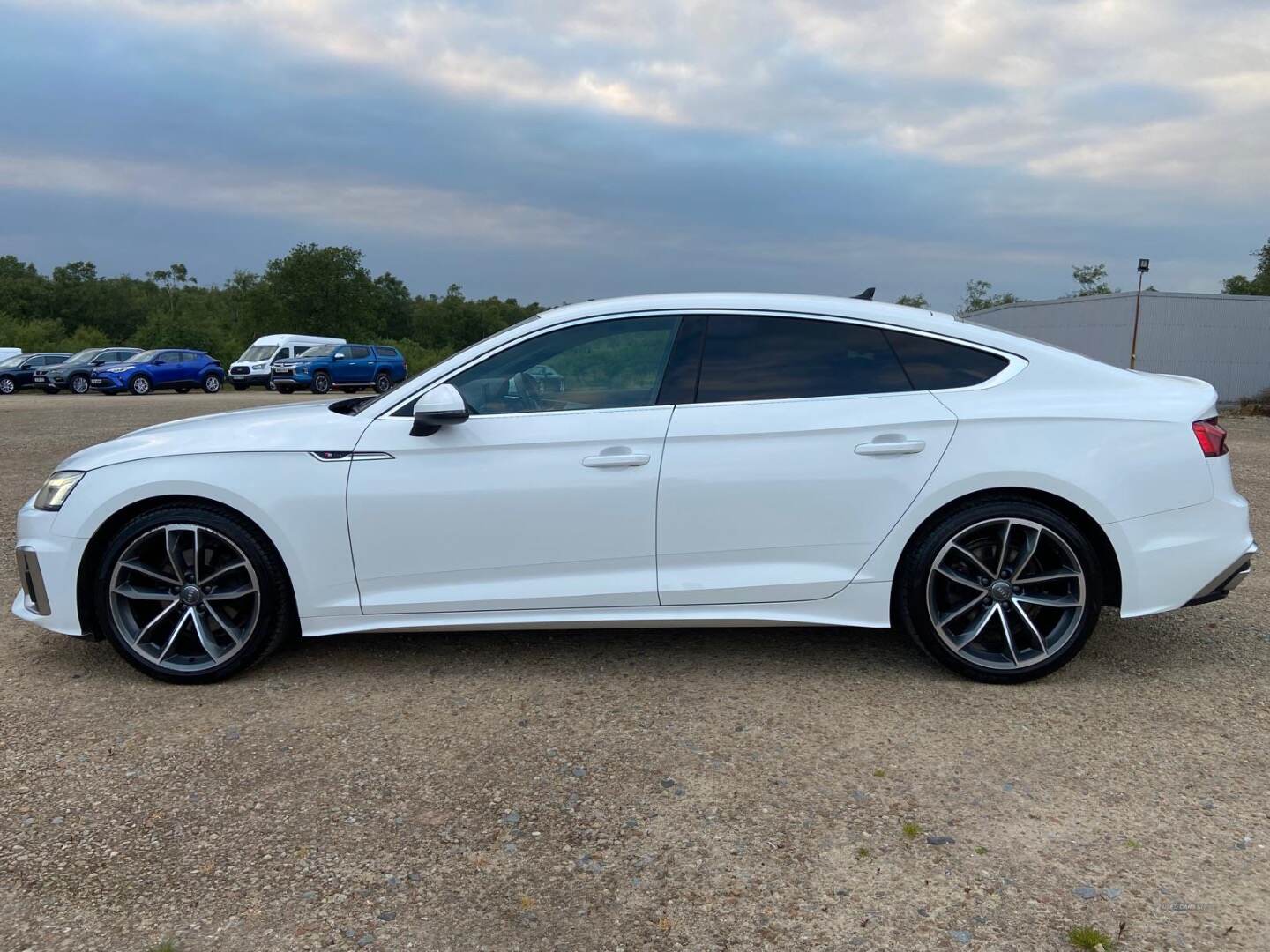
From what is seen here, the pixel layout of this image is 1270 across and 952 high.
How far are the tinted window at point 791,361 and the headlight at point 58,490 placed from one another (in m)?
2.55

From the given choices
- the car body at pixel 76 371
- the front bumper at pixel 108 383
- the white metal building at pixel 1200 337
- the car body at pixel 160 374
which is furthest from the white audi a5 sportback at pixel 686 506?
the car body at pixel 76 371

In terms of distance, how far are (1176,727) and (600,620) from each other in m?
2.14

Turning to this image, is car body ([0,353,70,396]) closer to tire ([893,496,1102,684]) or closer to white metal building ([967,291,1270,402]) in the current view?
white metal building ([967,291,1270,402])

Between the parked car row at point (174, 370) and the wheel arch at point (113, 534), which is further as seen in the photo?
the parked car row at point (174, 370)

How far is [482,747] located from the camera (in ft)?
10.2

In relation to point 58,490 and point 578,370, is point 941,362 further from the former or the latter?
point 58,490

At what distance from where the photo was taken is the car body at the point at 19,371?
3078cm

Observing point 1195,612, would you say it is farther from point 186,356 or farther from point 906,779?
point 186,356

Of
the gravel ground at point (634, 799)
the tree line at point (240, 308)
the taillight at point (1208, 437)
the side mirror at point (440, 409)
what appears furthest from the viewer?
the tree line at point (240, 308)

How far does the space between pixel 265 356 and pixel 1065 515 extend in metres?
35.2

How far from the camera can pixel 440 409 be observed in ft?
11.2

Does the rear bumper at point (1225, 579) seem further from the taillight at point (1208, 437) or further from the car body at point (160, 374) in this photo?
the car body at point (160, 374)

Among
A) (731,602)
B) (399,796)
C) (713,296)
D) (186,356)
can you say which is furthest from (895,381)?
(186,356)

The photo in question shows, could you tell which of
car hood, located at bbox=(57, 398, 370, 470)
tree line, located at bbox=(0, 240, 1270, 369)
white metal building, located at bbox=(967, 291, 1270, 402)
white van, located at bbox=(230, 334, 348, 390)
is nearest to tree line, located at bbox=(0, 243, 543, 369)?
tree line, located at bbox=(0, 240, 1270, 369)
